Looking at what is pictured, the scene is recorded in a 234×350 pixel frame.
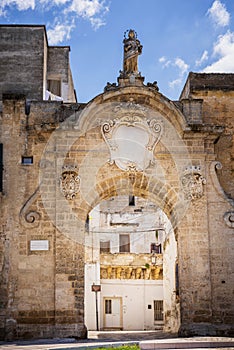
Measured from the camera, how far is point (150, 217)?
35.2 metres

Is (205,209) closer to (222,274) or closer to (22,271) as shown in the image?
(222,274)

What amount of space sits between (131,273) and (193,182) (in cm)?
1668

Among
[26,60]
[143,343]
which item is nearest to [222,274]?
[143,343]

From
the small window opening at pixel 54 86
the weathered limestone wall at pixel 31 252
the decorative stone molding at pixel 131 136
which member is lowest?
the weathered limestone wall at pixel 31 252

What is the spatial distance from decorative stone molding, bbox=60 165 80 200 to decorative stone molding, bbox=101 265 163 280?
1638 centimetres

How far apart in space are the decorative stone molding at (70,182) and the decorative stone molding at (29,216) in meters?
0.83

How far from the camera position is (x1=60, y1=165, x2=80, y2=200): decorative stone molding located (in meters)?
16.0

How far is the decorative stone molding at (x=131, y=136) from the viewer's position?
16.4 meters

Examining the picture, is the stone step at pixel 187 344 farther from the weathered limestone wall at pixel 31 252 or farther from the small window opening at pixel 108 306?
the small window opening at pixel 108 306

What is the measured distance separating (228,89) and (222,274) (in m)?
5.39

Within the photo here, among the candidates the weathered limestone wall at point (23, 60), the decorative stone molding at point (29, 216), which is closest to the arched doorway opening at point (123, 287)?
the weathered limestone wall at point (23, 60)

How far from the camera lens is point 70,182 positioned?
52.8 feet

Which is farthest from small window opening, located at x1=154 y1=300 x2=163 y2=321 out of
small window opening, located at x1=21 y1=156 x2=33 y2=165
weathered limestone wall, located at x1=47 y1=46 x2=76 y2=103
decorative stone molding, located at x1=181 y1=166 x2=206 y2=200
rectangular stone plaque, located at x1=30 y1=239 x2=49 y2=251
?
small window opening, located at x1=21 y1=156 x2=33 y2=165

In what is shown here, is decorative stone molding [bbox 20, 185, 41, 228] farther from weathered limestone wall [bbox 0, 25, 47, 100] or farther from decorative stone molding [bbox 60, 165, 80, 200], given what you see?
weathered limestone wall [bbox 0, 25, 47, 100]
